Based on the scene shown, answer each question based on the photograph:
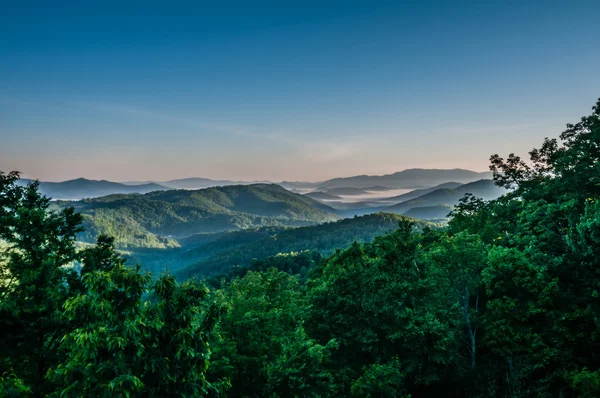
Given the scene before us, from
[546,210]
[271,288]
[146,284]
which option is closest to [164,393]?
[146,284]

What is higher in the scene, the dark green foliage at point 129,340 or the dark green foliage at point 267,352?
the dark green foliage at point 129,340

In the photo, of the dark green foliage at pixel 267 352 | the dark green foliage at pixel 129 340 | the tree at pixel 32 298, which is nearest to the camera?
the dark green foliage at pixel 129 340

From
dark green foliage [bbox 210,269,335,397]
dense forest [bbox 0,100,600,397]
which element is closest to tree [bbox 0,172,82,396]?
dense forest [bbox 0,100,600,397]

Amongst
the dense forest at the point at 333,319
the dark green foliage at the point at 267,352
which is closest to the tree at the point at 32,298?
the dense forest at the point at 333,319

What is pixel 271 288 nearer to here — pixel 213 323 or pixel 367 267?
pixel 367 267

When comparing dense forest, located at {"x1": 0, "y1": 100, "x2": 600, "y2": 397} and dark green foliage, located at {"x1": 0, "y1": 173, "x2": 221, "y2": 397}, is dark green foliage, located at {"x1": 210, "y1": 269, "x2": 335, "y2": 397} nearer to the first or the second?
dense forest, located at {"x1": 0, "y1": 100, "x2": 600, "y2": 397}

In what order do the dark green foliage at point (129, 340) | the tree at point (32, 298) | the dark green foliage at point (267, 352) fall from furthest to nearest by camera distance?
the dark green foliage at point (267, 352)
the tree at point (32, 298)
the dark green foliage at point (129, 340)

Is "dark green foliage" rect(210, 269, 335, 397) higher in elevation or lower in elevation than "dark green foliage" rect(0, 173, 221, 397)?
lower

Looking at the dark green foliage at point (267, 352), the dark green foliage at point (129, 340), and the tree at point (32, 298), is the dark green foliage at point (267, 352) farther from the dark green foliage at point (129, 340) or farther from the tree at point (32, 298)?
the tree at point (32, 298)
